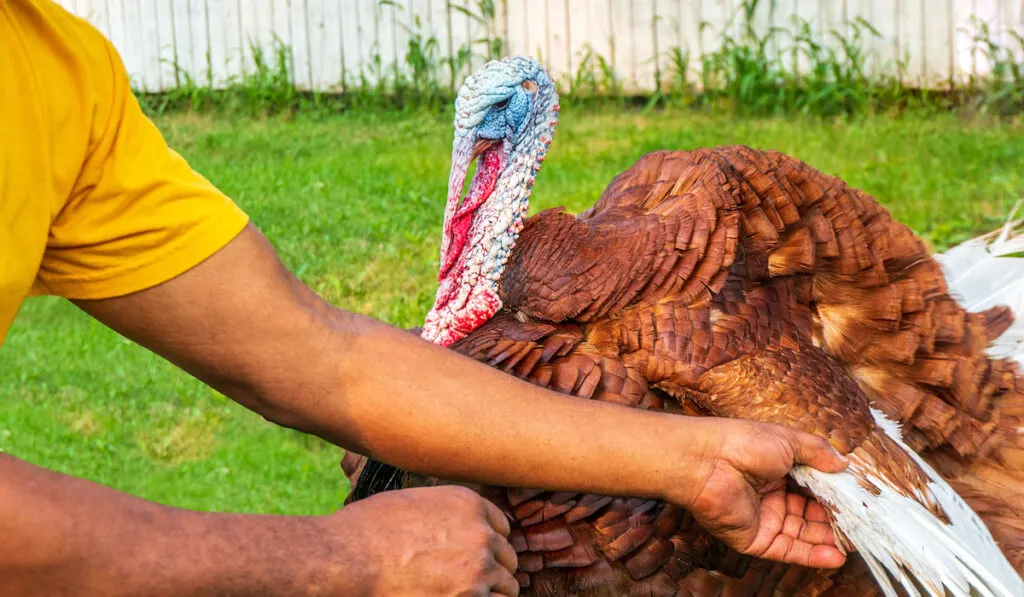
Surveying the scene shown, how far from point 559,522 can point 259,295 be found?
74cm

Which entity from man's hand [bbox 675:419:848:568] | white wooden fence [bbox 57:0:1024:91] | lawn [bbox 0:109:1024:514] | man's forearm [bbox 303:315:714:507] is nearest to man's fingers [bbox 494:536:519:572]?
man's forearm [bbox 303:315:714:507]

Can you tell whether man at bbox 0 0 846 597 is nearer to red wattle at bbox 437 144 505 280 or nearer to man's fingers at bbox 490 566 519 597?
man's fingers at bbox 490 566 519 597

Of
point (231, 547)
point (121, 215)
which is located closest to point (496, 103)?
point (121, 215)

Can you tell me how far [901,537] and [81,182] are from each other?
143 cm

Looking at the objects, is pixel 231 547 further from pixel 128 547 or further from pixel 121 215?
pixel 121 215

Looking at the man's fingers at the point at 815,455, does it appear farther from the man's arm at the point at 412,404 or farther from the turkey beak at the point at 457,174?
the turkey beak at the point at 457,174

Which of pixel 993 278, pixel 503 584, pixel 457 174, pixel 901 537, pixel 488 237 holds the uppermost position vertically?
pixel 457 174

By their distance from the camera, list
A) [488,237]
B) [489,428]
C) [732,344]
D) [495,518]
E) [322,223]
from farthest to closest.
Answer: [322,223]
[488,237]
[732,344]
[489,428]
[495,518]

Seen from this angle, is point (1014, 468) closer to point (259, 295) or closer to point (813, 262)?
point (813, 262)

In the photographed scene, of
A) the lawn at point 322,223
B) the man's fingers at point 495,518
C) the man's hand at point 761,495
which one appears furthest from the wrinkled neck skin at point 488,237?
the lawn at point 322,223

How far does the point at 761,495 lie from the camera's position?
222cm

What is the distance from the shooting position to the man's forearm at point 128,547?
1.54m

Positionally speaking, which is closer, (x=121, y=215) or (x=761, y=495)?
(x=121, y=215)

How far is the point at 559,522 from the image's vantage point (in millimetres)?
2389
